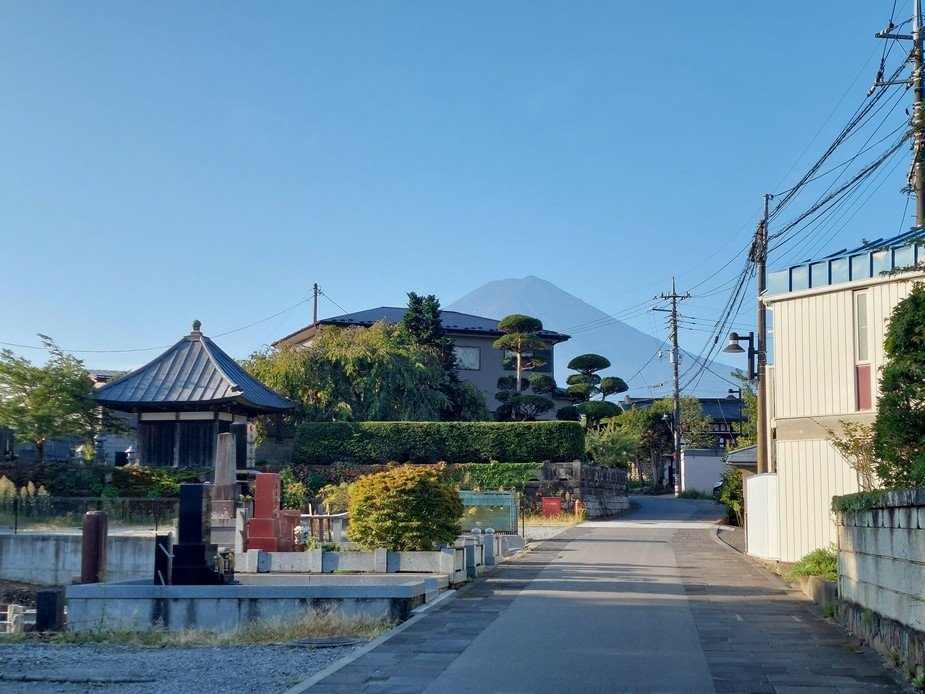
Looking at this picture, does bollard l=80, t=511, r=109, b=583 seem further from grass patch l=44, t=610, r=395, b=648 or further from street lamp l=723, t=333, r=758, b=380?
street lamp l=723, t=333, r=758, b=380

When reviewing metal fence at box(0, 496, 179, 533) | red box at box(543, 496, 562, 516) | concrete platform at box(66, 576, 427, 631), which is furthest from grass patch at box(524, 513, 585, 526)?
concrete platform at box(66, 576, 427, 631)

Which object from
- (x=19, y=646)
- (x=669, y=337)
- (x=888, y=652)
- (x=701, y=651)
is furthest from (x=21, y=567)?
(x=669, y=337)

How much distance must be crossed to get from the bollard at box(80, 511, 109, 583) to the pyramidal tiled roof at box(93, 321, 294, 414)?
2155 cm

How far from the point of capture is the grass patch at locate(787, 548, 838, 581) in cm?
1602

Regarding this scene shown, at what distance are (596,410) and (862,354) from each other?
126 ft

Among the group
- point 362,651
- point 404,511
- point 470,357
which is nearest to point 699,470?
point 470,357

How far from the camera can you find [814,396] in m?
19.4

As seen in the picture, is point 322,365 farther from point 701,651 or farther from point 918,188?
point 701,651

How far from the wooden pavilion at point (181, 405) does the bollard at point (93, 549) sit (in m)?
21.6

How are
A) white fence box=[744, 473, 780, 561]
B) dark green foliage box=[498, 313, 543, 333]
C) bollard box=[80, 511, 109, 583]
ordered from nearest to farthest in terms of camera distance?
bollard box=[80, 511, 109, 583]
white fence box=[744, 473, 780, 561]
dark green foliage box=[498, 313, 543, 333]

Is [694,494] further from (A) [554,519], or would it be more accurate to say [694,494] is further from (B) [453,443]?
(B) [453,443]

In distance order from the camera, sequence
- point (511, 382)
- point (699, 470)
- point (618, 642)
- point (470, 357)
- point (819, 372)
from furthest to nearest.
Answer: point (699, 470) < point (470, 357) < point (511, 382) < point (819, 372) < point (618, 642)

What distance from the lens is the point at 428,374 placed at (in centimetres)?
4888

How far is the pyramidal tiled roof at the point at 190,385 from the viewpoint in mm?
40531
